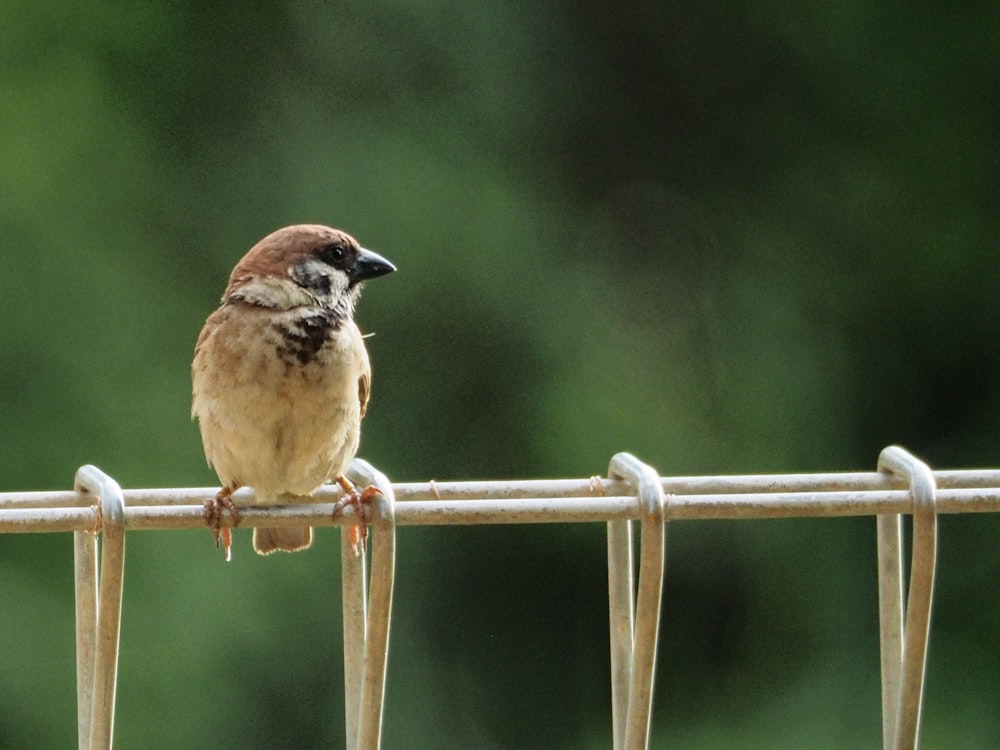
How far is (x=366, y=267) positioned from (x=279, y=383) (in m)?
0.32

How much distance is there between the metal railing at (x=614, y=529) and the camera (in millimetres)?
1084

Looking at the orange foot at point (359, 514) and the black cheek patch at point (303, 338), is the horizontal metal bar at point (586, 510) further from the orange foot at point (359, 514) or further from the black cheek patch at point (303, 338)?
the black cheek patch at point (303, 338)

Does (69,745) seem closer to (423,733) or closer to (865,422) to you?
(423,733)

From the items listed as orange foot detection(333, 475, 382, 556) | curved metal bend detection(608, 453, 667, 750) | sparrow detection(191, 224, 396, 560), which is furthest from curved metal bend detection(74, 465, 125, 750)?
sparrow detection(191, 224, 396, 560)

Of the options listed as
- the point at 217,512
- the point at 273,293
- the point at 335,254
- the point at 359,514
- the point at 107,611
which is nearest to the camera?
the point at 107,611

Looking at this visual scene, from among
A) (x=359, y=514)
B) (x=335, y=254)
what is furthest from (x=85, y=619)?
(x=335, y=254)

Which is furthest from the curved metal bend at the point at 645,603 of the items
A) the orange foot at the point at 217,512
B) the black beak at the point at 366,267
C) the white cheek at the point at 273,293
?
the black beak at the point at 366,267

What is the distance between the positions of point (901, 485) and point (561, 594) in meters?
2.88

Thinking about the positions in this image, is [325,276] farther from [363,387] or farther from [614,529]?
[614,529]

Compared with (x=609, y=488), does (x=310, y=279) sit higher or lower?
higher

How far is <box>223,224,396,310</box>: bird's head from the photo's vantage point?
7.10ft

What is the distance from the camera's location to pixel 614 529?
1.21m

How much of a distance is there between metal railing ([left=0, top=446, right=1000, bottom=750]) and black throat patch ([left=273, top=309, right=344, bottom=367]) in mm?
839

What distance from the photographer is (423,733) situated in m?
3.80
